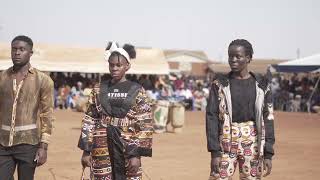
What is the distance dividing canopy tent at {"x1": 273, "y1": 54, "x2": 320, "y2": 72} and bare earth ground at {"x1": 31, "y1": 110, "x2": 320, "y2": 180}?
20.6 ft

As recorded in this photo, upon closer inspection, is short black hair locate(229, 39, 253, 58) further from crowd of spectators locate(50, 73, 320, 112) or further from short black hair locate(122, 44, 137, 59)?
crowd of spectators locate(50, 73, 320, 112)

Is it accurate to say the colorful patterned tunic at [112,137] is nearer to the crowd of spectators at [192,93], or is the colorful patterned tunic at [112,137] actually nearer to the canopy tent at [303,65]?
the crowd of spectators at [192,93]

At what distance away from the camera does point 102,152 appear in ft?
14.3

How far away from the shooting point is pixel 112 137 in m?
4.32

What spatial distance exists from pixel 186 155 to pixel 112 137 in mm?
6107

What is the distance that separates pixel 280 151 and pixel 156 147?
8.43 ft

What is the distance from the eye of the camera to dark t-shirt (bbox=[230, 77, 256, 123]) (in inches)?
166

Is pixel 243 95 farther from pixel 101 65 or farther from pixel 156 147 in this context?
pixel 101 65

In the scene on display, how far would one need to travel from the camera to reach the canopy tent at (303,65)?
22.8 metres

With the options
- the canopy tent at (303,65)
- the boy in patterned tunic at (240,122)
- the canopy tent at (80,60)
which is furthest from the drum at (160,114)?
the canopy tent at (80,60)

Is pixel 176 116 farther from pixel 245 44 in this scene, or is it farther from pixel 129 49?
pixel 245 44

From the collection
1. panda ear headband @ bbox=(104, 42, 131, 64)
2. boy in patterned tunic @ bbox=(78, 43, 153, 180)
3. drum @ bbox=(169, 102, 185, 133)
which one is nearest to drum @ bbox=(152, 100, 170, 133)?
drum @ bbox=(169, 102, 185, 133)

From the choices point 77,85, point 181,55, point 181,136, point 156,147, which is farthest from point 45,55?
point 181,55

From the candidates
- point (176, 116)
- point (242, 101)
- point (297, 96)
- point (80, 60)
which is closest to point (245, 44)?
point (242, 101)
